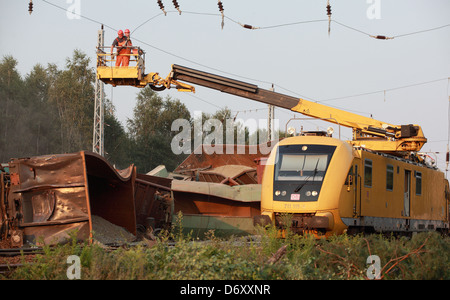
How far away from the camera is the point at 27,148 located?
5422 cm

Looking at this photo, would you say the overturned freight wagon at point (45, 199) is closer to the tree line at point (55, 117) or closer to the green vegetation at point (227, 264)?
the green vegetation at point (227, 264)

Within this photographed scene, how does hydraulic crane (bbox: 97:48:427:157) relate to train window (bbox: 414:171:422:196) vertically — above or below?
above

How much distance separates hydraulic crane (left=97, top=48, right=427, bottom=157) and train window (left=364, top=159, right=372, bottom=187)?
260 centimetres

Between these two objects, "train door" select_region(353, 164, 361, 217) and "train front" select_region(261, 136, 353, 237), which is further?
"train door" select_region(353, 164, 361, 217)

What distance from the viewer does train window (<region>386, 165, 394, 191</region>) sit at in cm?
1667

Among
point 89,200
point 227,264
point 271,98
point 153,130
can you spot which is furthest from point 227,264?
point 153,130

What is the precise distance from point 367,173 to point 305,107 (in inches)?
159

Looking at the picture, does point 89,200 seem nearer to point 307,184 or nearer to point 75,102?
point 307,184

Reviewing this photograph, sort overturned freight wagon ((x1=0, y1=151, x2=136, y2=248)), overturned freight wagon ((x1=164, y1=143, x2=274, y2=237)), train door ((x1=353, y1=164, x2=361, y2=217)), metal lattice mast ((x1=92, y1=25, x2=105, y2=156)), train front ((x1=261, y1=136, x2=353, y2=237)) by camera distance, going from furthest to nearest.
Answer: metal lattice mast ((x1=92, y1=25, x2=105, y2=156)), overturned freight wagon ((x1=164, y1=143, x2=274, y2=237)), train door ((x1=353, y1=164, x2=361, y2=217)), train front ((x1=261, y1=136, x2=353, y2=237)), overturned freight wagon ((x1=0, y1=151, x2=136, y2=248))

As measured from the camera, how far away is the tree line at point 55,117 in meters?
54.5

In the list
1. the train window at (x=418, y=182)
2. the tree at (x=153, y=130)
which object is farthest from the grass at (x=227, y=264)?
the tree at (x=153, y=130)

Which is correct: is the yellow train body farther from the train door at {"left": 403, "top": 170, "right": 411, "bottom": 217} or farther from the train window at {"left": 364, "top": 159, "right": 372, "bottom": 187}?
the train door at {"left": 403, "top": 170, "right": 411, "bottom": 217}

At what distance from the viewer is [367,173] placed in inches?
610

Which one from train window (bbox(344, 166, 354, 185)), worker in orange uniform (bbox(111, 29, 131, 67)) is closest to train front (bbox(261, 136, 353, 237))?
train window (bbox(344, 166, 354, 185))
